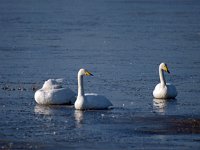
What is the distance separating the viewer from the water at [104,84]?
1533cm

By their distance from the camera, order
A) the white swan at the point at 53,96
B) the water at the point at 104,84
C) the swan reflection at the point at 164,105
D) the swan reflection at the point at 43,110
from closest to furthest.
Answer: the water at the point at 104,84 → the swan reflection at the point at 43,110 → the swan reflection at the point at 164,105 → the white swan at the point at 53,96

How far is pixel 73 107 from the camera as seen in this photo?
18844 mm

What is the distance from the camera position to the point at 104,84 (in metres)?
22.3

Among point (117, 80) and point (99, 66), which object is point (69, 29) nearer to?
point (99, 66)

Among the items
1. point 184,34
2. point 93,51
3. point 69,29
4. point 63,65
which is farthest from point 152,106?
point 69,29

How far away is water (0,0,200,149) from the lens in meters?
15.3

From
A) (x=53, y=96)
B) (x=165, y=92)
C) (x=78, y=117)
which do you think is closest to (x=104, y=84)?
(x=165, y=92)

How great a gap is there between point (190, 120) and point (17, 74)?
8.48m

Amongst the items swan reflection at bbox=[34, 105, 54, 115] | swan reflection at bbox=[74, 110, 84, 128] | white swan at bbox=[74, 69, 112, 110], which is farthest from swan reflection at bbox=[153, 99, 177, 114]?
swan reflection at bbox=[34, 105, 54, 115]

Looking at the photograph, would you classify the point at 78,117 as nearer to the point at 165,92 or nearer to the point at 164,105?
the point at 164,105

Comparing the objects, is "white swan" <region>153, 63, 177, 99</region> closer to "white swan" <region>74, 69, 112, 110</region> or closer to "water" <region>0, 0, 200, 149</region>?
"water" <region>0, 0, 200, 149</region>

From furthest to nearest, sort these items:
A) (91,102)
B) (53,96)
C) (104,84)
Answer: (104,84), (53,96), (91,102)

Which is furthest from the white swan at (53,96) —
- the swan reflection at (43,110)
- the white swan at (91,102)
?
the white swan at (91,102)

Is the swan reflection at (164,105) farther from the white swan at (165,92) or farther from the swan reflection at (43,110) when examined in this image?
the swan reflection at (43,110)
